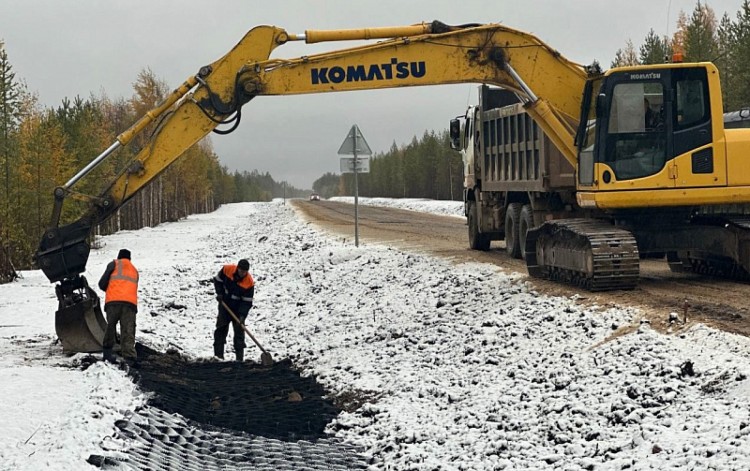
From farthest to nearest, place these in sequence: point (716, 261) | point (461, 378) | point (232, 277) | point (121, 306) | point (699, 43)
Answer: point (699, 43)
point (232, 277)
point (716, 261)
point (121, 306)
point (461, 378)

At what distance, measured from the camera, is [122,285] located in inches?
460

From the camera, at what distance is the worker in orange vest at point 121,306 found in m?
11.6

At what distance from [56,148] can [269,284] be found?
2380 cm

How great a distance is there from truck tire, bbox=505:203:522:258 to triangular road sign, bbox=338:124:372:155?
4068mm

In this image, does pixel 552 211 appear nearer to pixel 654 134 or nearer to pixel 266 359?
pixel 654 134

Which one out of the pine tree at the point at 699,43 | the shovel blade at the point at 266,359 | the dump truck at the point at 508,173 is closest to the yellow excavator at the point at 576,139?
the dump truck at the point at 508,173

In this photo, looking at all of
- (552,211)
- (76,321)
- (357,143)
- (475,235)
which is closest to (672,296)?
(552,211)

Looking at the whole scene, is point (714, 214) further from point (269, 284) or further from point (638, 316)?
point (269, 284)

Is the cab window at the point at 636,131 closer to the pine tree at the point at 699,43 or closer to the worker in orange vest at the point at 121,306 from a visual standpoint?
the worker in orange vest at the point at 121,306

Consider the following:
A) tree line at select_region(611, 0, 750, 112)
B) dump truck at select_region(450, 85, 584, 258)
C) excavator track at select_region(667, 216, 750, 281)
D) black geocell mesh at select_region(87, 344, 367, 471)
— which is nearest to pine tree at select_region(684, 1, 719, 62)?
tree line at select_region(611, 0, 750, 112)

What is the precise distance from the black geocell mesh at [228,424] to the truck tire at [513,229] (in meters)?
7.05

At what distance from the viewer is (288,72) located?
40.0 ft

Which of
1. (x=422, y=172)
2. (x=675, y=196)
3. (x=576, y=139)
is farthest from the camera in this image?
(x=422, y=172)

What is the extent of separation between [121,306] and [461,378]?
15.4 feet
